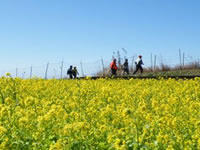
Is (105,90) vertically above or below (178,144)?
above

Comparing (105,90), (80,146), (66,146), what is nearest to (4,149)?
(66,146)

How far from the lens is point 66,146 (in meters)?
4.34

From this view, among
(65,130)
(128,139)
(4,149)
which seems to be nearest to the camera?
(4,149)

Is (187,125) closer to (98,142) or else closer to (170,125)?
(170,125)

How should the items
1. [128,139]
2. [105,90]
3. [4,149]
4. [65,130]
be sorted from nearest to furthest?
1. [4,149]
2. [65,130]
3. [128,139]
4. [105,90]

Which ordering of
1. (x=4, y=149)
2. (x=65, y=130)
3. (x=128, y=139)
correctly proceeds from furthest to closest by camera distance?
(x=128, y=139) < (x=65, y=130) < (x=4, y=149)

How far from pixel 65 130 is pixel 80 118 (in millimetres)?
1341

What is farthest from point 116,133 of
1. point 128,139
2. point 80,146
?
point 80,146

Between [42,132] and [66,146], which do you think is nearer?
[66,146]

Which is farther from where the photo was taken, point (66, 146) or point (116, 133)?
A: point (116, 133)

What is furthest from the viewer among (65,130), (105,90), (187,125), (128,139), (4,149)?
(105,90)

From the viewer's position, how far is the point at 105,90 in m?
9.16

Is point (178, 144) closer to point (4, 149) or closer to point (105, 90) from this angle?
point (4, 149)

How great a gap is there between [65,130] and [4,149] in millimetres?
773
